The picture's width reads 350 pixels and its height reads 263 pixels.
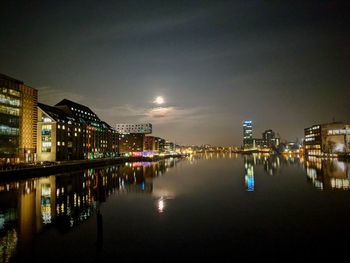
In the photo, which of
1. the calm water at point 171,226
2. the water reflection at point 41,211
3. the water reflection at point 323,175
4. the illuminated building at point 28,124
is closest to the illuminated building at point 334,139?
the water reflection at point 323,175

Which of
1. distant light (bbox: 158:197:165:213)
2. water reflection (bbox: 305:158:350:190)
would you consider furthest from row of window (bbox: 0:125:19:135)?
A: water reflection (bbox: 305:158:350:190)

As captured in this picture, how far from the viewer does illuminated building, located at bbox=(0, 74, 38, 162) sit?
79.3m

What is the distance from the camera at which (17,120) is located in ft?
281

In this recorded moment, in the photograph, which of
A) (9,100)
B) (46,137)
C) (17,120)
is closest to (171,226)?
(9,100)

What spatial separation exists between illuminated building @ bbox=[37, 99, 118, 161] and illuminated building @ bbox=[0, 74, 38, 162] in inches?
363

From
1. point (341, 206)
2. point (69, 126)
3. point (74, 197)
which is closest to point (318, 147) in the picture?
point (69, 126)

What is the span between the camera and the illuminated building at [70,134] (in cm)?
10288

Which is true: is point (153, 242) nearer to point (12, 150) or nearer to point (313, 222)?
point (313, 222)

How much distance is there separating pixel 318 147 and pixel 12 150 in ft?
632

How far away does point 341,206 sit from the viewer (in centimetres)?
3109

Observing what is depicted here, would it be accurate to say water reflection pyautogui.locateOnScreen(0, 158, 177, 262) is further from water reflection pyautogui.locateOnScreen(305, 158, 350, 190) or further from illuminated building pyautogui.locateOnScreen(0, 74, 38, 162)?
illuminated building pyautogui.locateOnScreen(0, 74, 38, 162)

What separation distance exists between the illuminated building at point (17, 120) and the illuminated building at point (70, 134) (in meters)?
9.21

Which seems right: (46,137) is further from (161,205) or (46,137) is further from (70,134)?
(161,205)

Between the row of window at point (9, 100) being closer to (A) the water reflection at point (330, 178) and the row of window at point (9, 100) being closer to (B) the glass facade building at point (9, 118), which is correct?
(B) the glass facade building at point (9, 118)
